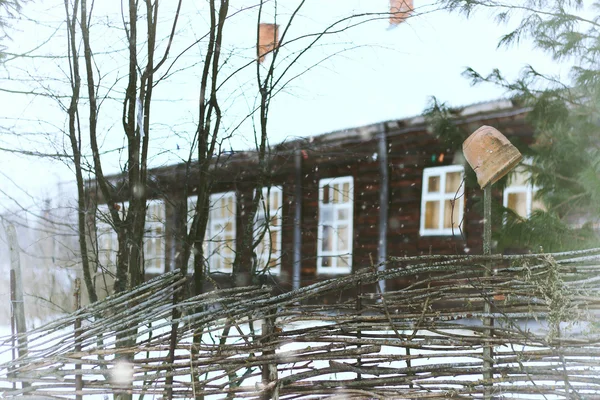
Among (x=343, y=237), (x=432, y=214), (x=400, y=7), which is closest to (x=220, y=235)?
(x=343, y=237)

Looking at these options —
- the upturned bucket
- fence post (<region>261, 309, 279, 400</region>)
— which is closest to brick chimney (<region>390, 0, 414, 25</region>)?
the upturned bucket

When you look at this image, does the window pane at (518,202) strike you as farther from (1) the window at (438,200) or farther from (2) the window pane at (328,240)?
(2) the window pane at (328,240)

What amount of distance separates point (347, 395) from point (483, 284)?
68 cm

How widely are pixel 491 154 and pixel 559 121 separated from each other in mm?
2654

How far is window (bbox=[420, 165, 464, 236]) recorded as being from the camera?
7.57 metres

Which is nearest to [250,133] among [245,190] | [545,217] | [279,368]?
[279,368]

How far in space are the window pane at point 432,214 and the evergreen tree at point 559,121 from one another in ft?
9.63

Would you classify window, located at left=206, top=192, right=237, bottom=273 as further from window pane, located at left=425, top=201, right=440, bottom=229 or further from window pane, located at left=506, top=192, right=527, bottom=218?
window pane, located at left=506, top=192, right=527, bottom=218

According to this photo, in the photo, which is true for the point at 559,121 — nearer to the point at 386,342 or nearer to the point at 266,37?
the point at 266,37

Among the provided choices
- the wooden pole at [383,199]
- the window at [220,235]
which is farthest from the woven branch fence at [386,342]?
the wooden pole at [383,199]

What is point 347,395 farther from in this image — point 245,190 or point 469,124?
point 245,190

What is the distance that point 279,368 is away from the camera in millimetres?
2465

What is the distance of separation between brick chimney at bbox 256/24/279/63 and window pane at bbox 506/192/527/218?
12.9 ft

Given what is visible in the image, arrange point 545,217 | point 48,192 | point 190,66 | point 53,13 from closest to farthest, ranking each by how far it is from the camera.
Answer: point 190,66 → point 53,13 → point 545,217 → point 48,192
